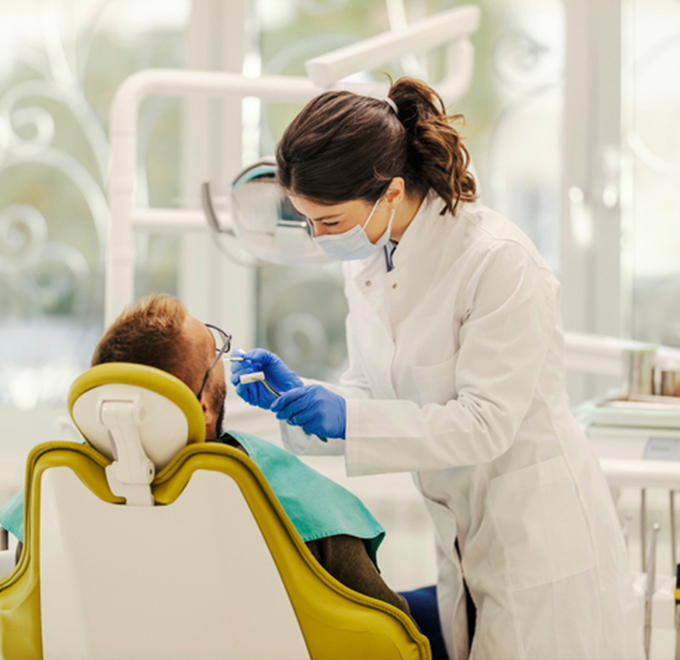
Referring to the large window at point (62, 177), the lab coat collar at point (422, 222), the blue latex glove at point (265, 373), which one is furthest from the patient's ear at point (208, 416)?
the large window at point (62, 177)

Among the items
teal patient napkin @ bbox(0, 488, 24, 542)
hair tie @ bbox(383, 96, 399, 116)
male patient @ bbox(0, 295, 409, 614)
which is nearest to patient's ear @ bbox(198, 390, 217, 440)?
male patient @ bbox(0, 295, 409, 614)

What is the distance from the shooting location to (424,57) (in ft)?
8.46

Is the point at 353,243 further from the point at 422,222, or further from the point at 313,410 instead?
the point at 313,410

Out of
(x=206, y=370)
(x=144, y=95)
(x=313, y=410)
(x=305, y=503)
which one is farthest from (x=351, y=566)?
(x=144, y=95)

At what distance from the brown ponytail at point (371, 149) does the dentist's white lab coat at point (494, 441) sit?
0.20 feet

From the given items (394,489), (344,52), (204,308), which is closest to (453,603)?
(344,52)

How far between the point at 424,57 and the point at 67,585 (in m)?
2.09

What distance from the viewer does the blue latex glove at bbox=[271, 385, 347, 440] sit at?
1.10m

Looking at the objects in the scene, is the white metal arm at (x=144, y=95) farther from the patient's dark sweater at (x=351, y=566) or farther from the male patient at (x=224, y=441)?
the patient's dark sweater at (x=351, y=566)

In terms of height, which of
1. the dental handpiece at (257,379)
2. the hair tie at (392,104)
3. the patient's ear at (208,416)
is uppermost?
the hair tie at (392,104)

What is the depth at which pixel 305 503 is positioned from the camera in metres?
1.06

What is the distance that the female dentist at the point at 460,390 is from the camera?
113cm

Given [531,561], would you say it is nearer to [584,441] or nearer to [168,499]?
[584,441]

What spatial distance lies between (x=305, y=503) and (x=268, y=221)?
567 mm
